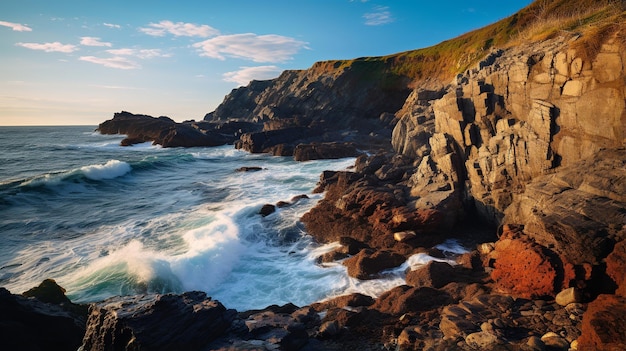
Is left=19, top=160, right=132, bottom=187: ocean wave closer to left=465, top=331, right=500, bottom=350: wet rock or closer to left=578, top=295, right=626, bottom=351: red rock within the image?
left=465, top=331, right=500, bottom=350: wet rock

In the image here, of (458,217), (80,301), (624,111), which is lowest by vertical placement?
(80,301)

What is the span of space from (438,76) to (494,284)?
53778mm

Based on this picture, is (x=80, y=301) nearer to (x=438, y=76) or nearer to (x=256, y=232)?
(x=256, y=232)

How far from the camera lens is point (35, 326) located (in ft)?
29.0

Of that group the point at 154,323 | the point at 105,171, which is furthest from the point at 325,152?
the point at 154,323

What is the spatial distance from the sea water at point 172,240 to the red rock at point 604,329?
5.80 metres

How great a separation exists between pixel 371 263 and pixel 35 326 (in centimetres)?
996

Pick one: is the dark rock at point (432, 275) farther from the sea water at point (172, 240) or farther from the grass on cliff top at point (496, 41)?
the grass on cliff top at point (496, 41)

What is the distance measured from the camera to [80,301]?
1230cm

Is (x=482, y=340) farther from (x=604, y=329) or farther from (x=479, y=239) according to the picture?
(x=479, y=239)

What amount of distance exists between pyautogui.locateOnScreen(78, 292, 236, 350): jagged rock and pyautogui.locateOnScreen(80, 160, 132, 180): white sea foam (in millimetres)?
30439

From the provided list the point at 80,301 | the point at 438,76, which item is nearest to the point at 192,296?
the point at 80,301

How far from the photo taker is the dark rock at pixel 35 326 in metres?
8.25

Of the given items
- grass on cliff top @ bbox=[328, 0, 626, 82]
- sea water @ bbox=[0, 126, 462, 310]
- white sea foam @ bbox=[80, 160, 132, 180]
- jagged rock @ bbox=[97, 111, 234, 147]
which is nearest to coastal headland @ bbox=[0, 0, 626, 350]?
grass on cliff top @ bbox=[328, 0, 626, 82]
